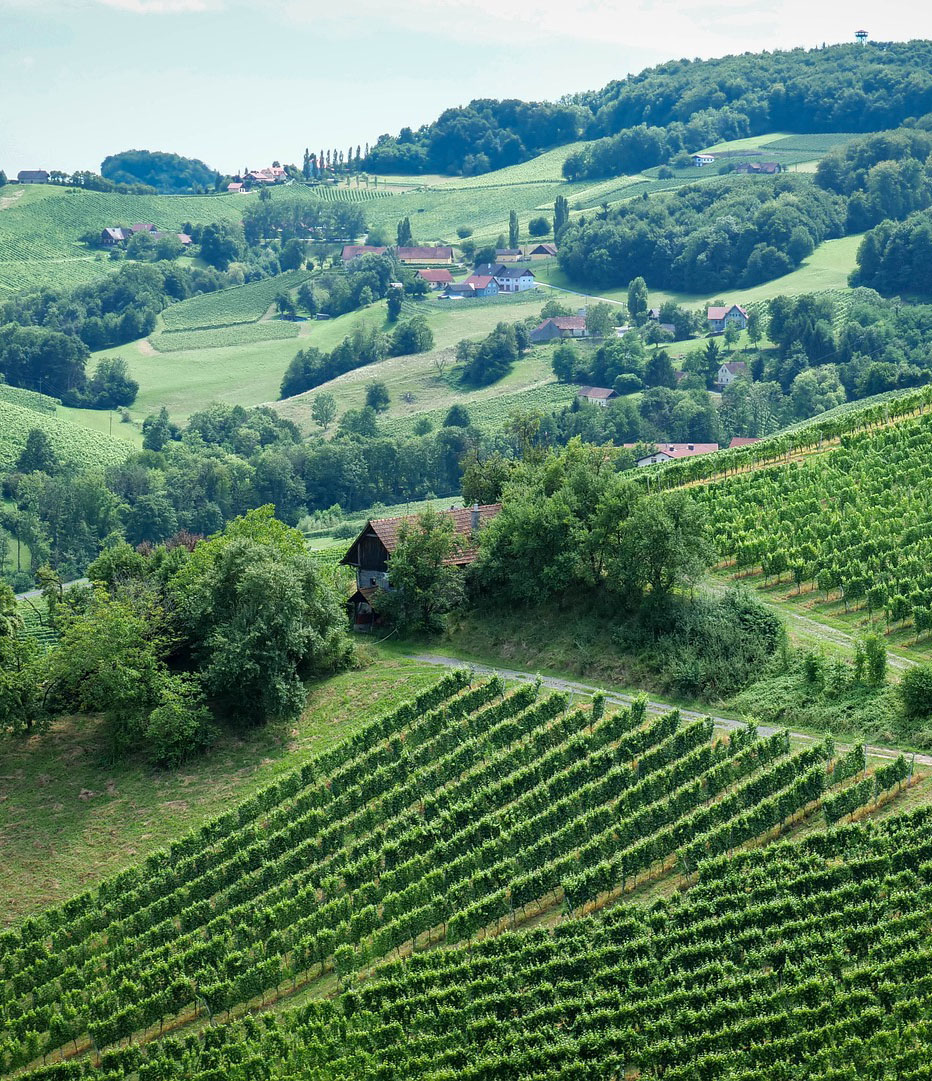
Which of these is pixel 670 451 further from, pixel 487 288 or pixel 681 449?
pixel 487 288

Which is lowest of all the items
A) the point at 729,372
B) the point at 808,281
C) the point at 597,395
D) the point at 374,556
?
the point at 597,395

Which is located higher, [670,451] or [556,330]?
[556,330]

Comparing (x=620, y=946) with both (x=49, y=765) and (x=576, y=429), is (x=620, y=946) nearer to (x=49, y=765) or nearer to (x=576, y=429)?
(x=49, y=765)

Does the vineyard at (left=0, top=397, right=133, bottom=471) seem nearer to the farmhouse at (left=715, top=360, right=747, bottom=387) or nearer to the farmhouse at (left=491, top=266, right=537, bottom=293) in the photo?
the farmhouse at (left=491, top=266, right=537, bottom=293)

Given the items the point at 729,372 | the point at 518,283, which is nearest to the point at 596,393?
the point at 729,372

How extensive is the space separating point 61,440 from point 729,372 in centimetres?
7865

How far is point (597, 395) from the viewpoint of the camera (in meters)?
150

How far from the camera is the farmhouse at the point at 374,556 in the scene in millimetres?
63438

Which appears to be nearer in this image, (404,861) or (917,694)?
(404,861)

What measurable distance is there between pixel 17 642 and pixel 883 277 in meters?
136

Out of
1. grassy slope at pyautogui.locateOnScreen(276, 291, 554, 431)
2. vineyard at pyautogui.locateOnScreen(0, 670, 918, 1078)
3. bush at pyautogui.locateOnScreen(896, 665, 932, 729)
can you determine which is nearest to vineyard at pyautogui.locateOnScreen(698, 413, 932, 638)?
bush at pyautogui.locateOnScreen(896, 665, 932, 729)

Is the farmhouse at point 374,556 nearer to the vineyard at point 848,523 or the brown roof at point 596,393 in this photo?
the vineyard at point 848,523

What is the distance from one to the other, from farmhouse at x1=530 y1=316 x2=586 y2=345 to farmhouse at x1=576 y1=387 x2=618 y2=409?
22711 millimetres

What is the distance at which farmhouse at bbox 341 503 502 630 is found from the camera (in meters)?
63.4
